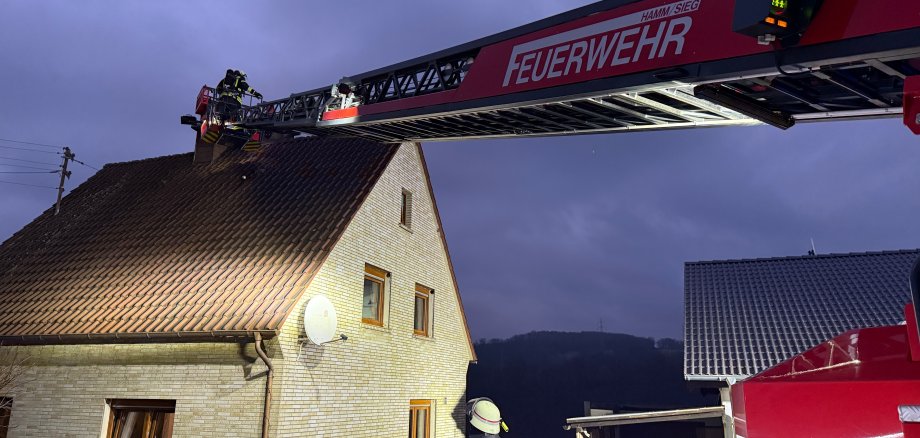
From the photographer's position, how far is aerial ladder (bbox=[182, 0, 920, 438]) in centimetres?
310

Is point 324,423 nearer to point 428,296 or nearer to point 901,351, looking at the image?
point 428,296

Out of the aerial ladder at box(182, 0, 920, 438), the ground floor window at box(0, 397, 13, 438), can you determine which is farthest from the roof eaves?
the aerial ladder at box(182, 0, 920, 438)

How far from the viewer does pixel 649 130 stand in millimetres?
8070

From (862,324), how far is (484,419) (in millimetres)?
11790

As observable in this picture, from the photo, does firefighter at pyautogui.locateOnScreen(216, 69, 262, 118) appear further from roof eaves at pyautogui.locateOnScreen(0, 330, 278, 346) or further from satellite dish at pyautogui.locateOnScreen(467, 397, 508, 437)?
satellite dish at pyautogui.locateOnScreen(467, 397, 508, 437)

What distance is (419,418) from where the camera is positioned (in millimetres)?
15883

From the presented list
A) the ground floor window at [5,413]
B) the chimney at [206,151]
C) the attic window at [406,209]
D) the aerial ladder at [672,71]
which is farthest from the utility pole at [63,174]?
the aerial ladder at [672,71]

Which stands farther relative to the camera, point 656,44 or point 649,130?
point 649,130

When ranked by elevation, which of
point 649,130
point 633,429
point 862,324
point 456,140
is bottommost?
point 633,429

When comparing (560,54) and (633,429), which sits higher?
(560,54)

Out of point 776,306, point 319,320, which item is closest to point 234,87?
point 319,320

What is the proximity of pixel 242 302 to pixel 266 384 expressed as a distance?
1.74 meters

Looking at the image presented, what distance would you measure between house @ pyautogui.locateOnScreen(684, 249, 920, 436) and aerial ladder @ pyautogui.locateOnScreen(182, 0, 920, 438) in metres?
10.1

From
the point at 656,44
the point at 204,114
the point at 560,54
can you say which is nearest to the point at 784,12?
the point at 656,44
